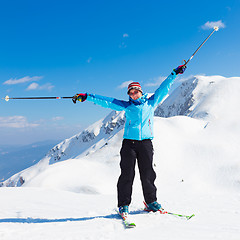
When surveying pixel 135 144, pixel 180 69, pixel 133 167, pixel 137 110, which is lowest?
pixel 133 167

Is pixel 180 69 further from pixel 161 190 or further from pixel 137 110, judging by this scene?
pixel 161 190

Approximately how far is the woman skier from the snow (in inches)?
21.6

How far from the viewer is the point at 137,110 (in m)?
5.65

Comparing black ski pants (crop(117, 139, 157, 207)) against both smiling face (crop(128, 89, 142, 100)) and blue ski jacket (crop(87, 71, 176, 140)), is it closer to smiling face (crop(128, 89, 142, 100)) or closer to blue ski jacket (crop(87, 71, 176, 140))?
blue ski jacket (crop(87, 71, 176, 140))

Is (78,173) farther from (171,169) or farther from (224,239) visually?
(224,239)

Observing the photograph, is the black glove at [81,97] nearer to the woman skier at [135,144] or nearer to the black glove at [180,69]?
the woman skier at [135,144]

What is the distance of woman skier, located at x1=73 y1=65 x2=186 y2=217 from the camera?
5516 millimetres

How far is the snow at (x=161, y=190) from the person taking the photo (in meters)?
4.27

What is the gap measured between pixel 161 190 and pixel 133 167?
79.2 ft

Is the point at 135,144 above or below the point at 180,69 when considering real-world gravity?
below

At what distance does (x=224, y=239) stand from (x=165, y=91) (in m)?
3.87

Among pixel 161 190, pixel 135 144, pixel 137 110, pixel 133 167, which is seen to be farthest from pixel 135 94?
pixel 161 190

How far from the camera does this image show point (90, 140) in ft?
623

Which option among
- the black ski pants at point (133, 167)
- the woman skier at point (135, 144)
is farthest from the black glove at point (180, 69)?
the black ski pants at point (133, 167)
